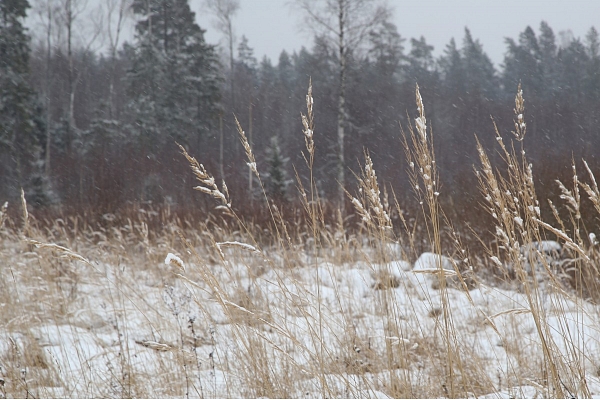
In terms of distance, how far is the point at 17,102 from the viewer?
668 inches

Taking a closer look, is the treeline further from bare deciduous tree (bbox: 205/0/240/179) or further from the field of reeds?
the field of reeds

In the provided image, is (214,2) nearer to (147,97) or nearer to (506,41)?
(147,97)

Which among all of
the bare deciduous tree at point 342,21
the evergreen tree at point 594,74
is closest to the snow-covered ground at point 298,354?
the bare deciduous tree at point 342,21

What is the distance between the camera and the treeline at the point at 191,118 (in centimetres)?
1488

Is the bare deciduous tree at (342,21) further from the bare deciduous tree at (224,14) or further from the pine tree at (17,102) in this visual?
the pine tree at (17,102)

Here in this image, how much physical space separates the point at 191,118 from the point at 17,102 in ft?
22.1

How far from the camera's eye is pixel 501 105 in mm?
27281

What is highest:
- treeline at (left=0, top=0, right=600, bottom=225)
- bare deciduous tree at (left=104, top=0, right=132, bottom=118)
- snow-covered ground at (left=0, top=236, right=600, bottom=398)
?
bare deciduous tree at (left=104, top=0, right=132, bottom=118)

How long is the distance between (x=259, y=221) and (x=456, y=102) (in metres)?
22.5

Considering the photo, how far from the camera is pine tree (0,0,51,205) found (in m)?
16.6

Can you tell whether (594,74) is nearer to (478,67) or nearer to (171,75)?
(478,67)

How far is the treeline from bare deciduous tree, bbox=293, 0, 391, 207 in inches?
13.7

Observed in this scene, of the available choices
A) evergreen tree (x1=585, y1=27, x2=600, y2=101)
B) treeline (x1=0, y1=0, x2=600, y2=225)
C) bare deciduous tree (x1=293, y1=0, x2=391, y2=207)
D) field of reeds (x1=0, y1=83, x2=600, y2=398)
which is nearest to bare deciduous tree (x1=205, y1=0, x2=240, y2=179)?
treeline (x1=0, y1=0, x2=600, y2=225)

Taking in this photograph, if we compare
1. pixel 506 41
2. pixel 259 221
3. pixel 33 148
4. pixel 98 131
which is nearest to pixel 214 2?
pixel 98 131
